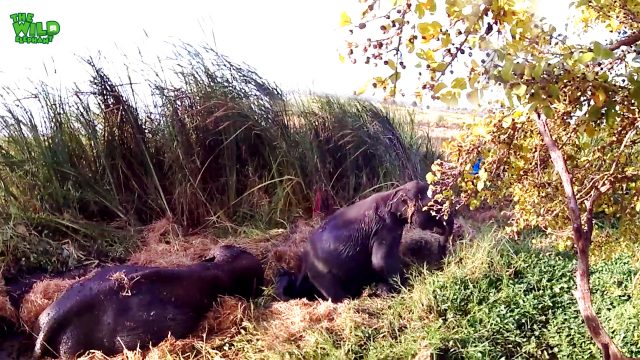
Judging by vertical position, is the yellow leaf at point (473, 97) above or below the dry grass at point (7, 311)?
above

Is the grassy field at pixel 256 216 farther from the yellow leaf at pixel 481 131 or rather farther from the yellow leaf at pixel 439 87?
the yellow leaf at pixel 439 87

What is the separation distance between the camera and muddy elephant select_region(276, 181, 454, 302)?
13.4 ft

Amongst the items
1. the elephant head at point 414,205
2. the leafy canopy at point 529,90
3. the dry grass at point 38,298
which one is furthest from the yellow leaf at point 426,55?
the dry grass at point 38,298

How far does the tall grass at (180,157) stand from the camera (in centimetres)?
536

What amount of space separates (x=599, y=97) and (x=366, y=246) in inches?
105

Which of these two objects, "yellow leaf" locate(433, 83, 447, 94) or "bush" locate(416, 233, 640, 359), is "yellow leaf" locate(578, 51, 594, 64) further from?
"bush" locate(416, 233, 640, 359)

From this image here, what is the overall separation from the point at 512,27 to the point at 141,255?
3767 mm

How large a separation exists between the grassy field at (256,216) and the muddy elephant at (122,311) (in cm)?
11

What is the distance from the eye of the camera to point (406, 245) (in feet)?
14.8

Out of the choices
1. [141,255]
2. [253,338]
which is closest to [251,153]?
[141,255]

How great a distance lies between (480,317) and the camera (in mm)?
3863

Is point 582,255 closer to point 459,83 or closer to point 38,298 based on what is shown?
point 459,83

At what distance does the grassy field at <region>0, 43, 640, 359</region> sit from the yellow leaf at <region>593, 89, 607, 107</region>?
7.07 feet

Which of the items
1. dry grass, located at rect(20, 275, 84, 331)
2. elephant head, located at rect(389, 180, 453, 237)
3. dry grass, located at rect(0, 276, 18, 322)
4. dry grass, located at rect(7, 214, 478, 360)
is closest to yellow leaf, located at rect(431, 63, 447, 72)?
dry grass, located at rect(7, 214, 478, 360)
